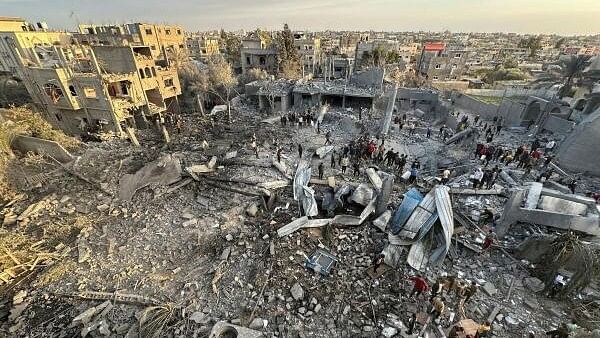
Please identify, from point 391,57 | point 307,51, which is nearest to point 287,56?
point 307,51

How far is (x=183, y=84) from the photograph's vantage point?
2961cm

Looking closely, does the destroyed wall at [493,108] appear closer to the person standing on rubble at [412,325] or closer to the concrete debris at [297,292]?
the person standing on rubble at [412,325]

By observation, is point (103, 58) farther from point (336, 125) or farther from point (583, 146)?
point (583, 146)

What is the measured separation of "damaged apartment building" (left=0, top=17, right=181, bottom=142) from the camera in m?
17.4

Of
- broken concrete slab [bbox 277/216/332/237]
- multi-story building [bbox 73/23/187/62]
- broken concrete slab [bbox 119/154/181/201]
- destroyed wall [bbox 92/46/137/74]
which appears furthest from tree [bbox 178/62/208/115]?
broken concrete slab [bbox 277/216/332/237]

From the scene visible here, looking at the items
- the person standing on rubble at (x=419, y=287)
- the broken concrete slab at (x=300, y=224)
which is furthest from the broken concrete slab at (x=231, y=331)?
the person standing on rubble at (x=419, y=287)

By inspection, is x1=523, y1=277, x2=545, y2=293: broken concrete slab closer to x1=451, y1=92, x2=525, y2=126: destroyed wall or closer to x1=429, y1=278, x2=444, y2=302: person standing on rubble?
x1=429, y1=278, x2=444, y2=302: person standing on rubble

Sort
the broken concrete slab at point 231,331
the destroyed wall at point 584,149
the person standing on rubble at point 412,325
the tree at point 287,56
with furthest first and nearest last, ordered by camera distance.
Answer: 1. the tree at point 287,56
2. the destroyed wall at point 584,149
3. the broken concrete slab at point 231,331
4. the person standing on rubble at point 412,325

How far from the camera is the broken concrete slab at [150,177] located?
460 inches

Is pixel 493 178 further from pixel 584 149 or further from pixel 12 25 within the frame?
pixel 12 25

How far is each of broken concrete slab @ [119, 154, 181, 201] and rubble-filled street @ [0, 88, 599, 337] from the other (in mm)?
75

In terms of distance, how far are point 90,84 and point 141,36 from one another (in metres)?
14.3

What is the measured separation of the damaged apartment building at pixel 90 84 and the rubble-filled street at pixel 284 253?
6.06 meters

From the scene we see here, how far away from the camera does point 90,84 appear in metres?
17.5
